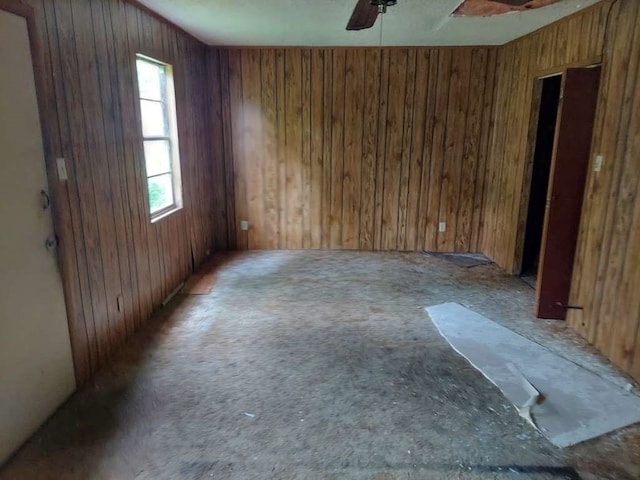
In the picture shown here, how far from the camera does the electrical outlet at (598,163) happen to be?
2.97 m

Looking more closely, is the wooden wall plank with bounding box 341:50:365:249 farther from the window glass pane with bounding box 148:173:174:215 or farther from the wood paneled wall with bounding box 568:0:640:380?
the wood paneled wall with bounding box 568:0:640:380

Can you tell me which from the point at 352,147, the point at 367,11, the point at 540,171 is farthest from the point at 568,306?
the point at 352,147

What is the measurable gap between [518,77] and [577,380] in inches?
122

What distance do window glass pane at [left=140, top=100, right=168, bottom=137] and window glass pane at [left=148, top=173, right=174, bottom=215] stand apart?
38cm

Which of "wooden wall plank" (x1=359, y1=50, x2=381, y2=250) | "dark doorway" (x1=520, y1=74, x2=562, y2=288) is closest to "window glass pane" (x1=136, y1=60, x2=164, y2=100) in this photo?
"wooden wall plank" (x1=359, y1=50, x2=381, y2=250)

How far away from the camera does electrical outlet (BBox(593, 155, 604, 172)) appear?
297cm

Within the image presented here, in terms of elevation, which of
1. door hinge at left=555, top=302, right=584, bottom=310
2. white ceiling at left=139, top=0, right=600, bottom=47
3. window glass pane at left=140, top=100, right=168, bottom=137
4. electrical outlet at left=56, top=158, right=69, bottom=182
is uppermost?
white ceiling at left=139, top=0, right=600, bottom=47

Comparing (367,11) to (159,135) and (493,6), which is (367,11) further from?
(159,135)

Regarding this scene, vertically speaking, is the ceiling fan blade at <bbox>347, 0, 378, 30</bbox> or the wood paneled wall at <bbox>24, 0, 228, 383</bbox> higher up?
the ceiling fan blade at <bbox>347, 0, 378, 30</bbox>

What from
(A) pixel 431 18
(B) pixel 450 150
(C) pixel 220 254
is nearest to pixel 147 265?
(C) pixel 220 254

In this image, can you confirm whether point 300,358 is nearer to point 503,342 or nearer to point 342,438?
point 342,438

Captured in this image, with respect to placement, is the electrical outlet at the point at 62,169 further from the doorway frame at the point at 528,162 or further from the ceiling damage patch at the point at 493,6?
the doorway frame at the point at 528,162

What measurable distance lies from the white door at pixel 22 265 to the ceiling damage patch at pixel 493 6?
9.06ft

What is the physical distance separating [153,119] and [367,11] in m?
2.09
